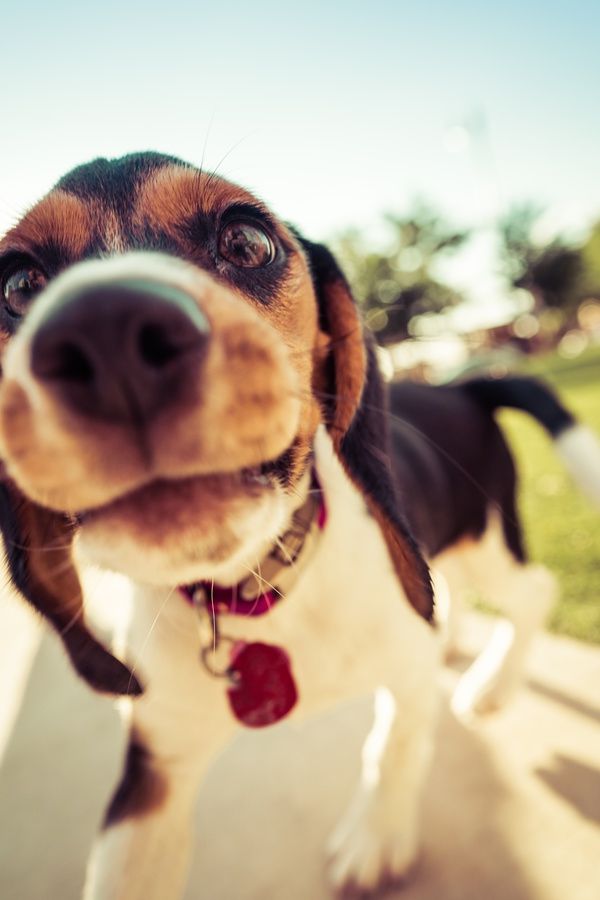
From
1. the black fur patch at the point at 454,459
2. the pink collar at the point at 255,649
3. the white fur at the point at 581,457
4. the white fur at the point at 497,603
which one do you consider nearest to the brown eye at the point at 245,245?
the pink collar at the point at 255,649

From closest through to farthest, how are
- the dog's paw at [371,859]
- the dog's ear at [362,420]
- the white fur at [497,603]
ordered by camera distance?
the dog's ear at [362,420], the dog's paw at [371,859], the white fur at [497,603]

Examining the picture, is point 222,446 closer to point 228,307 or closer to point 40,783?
point 228,307

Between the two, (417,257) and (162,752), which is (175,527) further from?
(417,257)

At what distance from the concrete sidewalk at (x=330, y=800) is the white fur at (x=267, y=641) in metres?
0.27

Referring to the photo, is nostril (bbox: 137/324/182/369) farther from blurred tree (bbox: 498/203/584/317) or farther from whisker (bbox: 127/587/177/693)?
blurred tree (bbox: 498/203/584/317)

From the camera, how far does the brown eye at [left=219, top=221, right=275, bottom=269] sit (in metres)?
1.07

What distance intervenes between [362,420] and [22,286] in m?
0.72

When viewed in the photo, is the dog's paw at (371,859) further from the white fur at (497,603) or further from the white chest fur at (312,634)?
the white fur at (497,603)

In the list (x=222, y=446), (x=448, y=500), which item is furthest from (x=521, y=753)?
(x=222, y=446)

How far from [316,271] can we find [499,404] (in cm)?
140

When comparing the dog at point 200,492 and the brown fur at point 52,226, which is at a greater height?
the brown fur at point 52,226

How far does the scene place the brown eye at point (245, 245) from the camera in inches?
42.2

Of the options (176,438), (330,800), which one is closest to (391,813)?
(330,800)

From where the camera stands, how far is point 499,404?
2.45 metres
